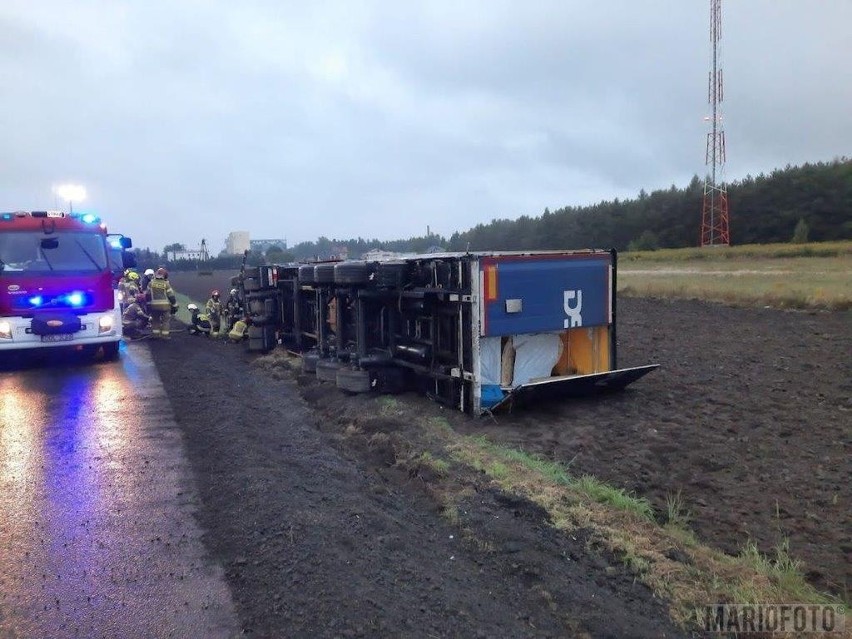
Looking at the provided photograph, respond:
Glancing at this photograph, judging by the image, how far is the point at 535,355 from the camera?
8758mm

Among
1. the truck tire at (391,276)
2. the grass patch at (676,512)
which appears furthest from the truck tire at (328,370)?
the grass patch at (676,512)

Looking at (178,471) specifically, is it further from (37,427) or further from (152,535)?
(37,427)

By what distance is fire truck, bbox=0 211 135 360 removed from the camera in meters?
11.7

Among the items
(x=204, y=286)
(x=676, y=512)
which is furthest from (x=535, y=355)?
(x=204, y=286)

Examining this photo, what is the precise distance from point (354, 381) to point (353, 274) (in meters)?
1.41

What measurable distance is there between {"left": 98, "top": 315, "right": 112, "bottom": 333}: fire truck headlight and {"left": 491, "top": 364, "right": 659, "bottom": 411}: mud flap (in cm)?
783

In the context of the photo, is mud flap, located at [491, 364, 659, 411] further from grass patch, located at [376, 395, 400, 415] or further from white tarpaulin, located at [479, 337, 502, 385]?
grass patch, located at [376, 395, 400, 415]

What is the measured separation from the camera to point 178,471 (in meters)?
5.95

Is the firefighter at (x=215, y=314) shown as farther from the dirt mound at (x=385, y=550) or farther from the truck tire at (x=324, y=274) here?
the dirt mound at (x=385, y=550)

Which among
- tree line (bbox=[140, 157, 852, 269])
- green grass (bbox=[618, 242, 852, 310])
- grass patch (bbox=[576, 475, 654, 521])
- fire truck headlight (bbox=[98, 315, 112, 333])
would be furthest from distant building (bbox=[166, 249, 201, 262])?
grass patch (bbox=[576, 475, 654, 521])

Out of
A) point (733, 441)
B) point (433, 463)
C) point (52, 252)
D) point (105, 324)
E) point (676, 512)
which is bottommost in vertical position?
point (676, 512)

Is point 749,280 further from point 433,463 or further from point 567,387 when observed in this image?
point 433,463

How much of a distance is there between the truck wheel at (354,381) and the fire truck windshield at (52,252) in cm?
585

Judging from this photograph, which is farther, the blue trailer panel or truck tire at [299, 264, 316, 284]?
truck tire at [299, 264, 316, 284]
